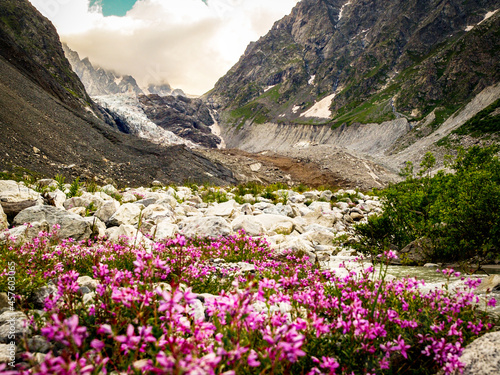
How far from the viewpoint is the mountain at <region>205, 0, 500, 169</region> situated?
276 ft

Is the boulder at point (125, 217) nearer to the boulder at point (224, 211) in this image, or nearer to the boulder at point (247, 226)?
the boulder at point (224, 211)

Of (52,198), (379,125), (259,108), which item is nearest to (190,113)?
(259,108)

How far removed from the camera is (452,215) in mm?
5859

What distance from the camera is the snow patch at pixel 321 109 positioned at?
524 feet

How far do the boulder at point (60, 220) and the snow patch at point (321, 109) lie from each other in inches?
6349

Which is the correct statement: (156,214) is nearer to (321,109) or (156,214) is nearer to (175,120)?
(175,120)

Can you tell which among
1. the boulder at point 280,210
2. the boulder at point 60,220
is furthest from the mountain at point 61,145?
the boulder at point 280,210

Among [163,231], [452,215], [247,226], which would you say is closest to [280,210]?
[247,226]

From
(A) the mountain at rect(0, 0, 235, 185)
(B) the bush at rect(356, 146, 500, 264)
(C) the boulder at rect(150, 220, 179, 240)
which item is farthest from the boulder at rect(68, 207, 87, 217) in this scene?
(A) the mountain at rect(0, 0, 235, 185)

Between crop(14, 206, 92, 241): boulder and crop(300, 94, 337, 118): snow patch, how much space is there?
529ft

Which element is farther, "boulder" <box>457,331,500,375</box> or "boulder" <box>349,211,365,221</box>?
"boulder" <box>349,211,365,221</box>

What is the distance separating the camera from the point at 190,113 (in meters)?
188

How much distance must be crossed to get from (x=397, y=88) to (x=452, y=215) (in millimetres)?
134410

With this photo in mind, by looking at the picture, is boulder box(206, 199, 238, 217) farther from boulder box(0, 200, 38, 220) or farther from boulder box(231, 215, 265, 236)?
boulder box(0, 200, 38, 220)
